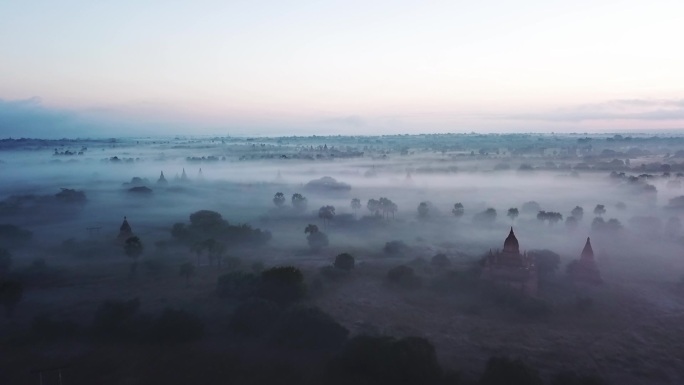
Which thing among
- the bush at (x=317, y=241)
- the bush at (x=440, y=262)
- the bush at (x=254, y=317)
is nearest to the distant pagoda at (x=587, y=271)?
the bush at (x=440, y=262)

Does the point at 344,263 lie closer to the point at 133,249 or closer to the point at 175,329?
the point at 175,329

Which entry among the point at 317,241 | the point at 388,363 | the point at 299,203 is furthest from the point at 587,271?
the point at 299,203

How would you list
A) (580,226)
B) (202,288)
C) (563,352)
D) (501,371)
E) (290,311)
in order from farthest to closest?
1. (580,226)
2. (202,288)
3. (290,311)
4. (563,352)
5. (501,371)

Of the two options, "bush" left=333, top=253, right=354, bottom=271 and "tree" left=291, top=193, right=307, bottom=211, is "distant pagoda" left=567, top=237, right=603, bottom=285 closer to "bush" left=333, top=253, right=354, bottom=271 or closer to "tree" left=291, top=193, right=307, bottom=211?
"bush" left=333, top=253, right=354, bottom=271

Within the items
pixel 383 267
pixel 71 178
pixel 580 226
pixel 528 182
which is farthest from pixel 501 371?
pixel 71 178

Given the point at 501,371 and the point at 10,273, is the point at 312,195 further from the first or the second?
the point at 501,371

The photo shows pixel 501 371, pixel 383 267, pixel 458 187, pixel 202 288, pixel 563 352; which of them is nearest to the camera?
pixel 501 371
